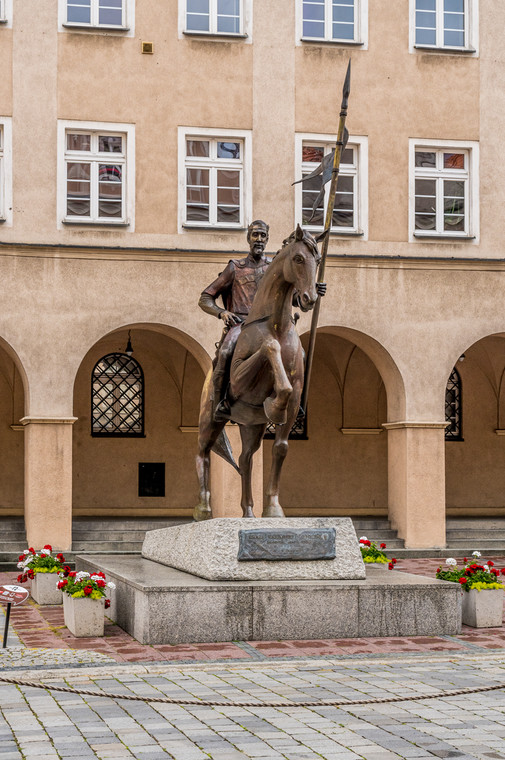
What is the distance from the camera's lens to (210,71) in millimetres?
21312

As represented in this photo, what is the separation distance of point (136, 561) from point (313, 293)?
4.88m

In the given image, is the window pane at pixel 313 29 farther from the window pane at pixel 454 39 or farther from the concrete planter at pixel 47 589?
the concrete planter at pixel 47 589

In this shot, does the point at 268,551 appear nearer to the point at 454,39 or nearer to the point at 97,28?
the point at 97,28

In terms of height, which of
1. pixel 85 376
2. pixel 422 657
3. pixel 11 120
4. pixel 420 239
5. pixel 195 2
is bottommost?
pixel 422 657

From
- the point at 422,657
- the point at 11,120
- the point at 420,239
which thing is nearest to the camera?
the point at 422,657

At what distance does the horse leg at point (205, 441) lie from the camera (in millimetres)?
12633

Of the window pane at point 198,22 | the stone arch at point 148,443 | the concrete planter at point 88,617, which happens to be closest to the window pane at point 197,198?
the window pane at point 198,22

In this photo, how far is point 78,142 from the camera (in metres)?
20.9

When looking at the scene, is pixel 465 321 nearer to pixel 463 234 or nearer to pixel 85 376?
pixel 463 234

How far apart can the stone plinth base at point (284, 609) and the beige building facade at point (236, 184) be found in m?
9.68

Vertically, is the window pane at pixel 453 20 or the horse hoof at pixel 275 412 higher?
the window pane at pixel 453 20

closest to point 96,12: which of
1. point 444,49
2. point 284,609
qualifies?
point 444,49

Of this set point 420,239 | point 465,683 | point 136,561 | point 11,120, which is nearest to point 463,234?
point 420,239

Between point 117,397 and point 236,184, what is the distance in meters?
6.05
